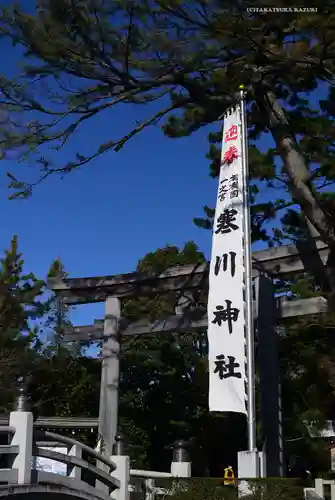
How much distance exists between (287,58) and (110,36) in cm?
234

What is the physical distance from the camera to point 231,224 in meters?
8.38

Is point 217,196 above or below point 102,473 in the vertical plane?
above

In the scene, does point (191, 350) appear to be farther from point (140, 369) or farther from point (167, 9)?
point (167, 9)

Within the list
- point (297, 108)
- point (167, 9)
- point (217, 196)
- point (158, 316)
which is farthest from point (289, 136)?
point (158, 316)

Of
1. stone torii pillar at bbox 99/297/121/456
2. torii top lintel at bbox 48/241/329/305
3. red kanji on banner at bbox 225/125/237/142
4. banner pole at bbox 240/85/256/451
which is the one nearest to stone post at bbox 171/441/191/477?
stone torii pillar at bbox 99/297/121/456

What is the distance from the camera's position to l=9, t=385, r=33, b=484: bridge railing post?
6.89m

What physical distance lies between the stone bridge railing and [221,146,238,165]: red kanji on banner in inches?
175

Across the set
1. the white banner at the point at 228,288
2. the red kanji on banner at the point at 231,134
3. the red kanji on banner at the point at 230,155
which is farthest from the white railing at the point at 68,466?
the red kanji on banner at the point at 231,134

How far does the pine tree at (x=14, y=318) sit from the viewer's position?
18.1 m

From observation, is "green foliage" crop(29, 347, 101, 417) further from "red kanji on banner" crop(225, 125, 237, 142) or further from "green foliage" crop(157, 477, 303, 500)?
"red kanji on banner" crop(225, 125, 237, 142)

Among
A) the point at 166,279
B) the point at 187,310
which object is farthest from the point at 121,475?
the point at 166,279

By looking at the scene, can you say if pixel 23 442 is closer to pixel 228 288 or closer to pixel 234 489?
pixel 234 489

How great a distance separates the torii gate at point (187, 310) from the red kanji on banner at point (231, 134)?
1.79m

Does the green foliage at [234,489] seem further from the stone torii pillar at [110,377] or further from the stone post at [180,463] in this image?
the stone torii pillar at [110,377]
